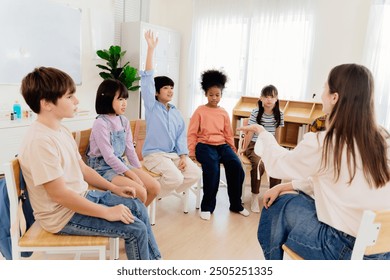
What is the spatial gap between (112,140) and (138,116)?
2.69 metres

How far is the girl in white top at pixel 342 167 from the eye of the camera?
1.06 m

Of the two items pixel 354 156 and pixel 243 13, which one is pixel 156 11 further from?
pixel 354 156

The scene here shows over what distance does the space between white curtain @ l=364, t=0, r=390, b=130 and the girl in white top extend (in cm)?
314

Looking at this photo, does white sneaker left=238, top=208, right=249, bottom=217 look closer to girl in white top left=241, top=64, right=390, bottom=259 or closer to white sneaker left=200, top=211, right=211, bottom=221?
white sneaker left=200, top=211, right=211, bottom=221

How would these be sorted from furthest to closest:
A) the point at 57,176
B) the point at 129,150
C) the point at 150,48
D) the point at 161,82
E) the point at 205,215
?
the point at 205,215 < the point at 161,82 < the point at 150,48 < the point at 129,150 < the point at 57,176

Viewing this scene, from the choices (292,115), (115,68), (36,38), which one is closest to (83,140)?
(36,38)

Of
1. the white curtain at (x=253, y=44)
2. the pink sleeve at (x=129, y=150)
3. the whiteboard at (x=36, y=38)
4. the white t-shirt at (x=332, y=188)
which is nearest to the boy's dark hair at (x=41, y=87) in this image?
the pink sleeve at (x=129, y=150)

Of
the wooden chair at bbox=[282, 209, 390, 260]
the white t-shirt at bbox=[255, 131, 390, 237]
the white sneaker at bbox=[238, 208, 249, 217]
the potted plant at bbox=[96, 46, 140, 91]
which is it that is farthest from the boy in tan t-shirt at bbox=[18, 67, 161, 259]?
the potted plant at bbox=[96, 46, 140, 91]

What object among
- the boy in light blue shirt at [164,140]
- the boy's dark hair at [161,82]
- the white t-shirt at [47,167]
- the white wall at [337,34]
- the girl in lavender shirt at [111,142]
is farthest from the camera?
the white wall at [337,34]

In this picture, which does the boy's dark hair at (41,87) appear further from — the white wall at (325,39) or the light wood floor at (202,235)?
the white wall at (325,39)

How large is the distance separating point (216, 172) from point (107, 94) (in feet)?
3.88

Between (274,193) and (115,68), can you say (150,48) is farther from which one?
(115,68)

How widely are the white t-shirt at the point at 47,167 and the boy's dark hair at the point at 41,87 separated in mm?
96

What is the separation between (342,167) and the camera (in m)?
1.07
